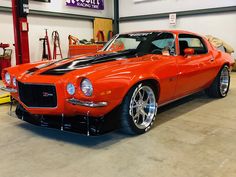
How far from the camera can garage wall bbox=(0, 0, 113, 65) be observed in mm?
8180

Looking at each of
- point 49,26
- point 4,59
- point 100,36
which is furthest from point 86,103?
point 100,36

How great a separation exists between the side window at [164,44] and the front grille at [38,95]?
1452 millimetres

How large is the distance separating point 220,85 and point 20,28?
3524 mm

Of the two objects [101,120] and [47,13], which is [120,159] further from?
[47,13]

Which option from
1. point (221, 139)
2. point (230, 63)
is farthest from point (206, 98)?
point (221, 139)

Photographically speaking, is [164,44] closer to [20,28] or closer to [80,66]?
[80,66]

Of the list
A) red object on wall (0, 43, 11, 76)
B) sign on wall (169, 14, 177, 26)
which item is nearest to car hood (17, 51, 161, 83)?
red object on wall (0, 43, 11, 76)

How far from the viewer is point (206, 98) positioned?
448cm

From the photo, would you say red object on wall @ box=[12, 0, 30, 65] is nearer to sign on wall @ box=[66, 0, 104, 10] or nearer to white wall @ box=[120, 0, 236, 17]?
sign on wall @ box=[66, 0, 104, 10]

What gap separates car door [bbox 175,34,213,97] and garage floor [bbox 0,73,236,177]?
46cm

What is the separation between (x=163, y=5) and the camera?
10.3m

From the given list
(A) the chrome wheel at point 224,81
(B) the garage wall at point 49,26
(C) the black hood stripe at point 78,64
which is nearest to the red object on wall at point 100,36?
(B) the garage wall at point 49,26

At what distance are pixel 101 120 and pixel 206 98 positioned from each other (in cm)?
264

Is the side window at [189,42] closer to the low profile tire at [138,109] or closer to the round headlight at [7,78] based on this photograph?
the low profile tire at [138,109]
